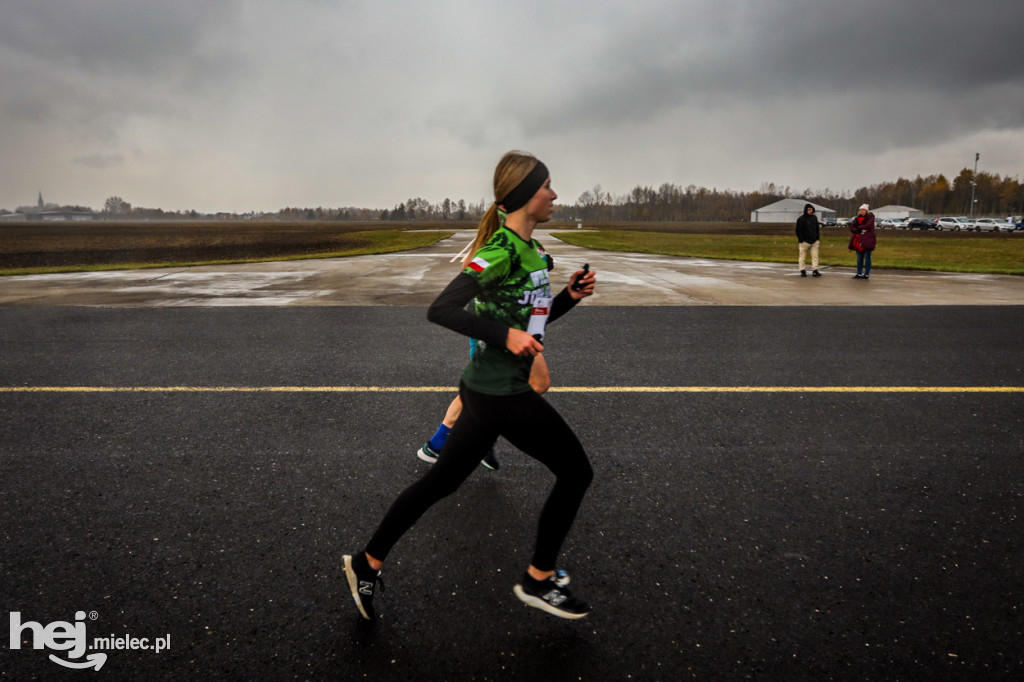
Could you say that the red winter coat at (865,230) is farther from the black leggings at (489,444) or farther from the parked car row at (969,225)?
the parked car row at (969,225)

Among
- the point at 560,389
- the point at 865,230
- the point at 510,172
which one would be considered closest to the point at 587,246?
the point at 865,230

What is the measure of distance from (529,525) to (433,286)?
1084 cm

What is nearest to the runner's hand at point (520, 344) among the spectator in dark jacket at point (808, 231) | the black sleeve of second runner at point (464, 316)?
the black sleeve of second runner at point (464, 316)

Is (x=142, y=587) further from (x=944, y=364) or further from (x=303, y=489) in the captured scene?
(x=944, y=364)

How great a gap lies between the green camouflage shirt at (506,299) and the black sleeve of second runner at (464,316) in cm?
5

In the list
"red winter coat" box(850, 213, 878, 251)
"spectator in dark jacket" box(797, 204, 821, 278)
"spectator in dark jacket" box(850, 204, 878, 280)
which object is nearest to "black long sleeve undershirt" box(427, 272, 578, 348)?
"spectator in dark jacket" box(850, 204, 878, 280)

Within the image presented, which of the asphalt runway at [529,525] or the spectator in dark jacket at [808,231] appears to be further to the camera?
the spectator in dark jacket at [808,231]

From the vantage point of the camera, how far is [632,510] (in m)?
3.29

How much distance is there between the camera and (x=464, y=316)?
2295 mm

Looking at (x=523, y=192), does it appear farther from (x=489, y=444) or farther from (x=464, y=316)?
(x=489, y=444)

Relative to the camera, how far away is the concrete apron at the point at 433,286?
11328mm

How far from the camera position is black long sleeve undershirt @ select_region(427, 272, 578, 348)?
7.38 ft

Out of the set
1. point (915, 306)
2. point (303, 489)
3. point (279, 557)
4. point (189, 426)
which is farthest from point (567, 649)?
point (915, 306)

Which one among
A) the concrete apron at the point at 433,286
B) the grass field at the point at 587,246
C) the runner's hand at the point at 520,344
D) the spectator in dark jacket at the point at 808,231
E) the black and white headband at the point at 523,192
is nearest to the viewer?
the runner's hand at the point at 520,344
